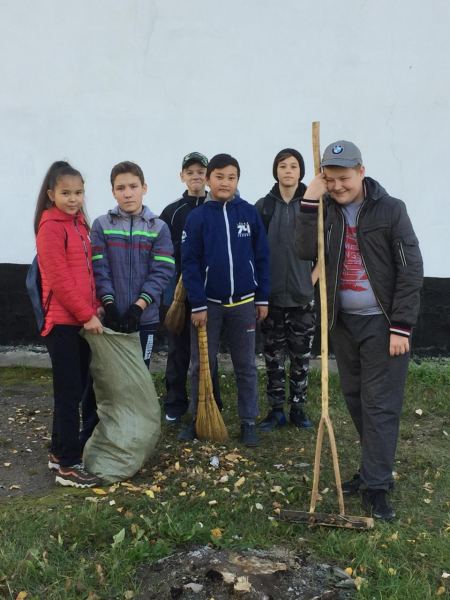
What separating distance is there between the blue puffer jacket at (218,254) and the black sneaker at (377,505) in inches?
56.3

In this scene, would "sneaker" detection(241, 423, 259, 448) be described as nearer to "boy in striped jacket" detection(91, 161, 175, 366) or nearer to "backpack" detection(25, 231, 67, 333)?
"boy in striped jacket" detection(91, 161, 175, 366)

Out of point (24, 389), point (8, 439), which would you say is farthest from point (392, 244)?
point (24, 389)

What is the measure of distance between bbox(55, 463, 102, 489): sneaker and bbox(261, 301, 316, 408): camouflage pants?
4.96 ft

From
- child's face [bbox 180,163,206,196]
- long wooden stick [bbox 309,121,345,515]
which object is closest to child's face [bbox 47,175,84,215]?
child's face [bbox 180,163,206,196]

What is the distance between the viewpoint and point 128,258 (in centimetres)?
392

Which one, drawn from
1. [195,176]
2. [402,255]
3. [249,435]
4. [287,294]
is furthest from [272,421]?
[402,255]

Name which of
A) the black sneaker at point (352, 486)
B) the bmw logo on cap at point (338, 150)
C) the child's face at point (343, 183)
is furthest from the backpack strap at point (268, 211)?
the black sneaker at point (352, 486)

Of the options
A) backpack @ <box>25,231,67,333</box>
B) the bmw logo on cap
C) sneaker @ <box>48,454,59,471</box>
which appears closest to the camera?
the bmw logo on cap

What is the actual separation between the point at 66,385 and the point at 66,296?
489 mm

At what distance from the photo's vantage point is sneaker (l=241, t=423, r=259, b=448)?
166 inches

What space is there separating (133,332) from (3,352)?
109 inches

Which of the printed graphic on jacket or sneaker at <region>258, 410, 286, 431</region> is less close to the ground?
the printed graphic on jacket

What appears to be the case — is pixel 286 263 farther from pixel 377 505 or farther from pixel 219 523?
pixel 219 523

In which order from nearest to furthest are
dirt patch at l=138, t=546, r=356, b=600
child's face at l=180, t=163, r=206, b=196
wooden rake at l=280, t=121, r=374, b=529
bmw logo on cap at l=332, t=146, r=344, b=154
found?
dirt patch at l=138, t=546, r=356, b=600, wooden rake at l=280, t=121, r=374, b=529, bmw logo on cap at l=332, t=146, r=344, b=154, child's face at l=180, t=163, r=206, b=196
